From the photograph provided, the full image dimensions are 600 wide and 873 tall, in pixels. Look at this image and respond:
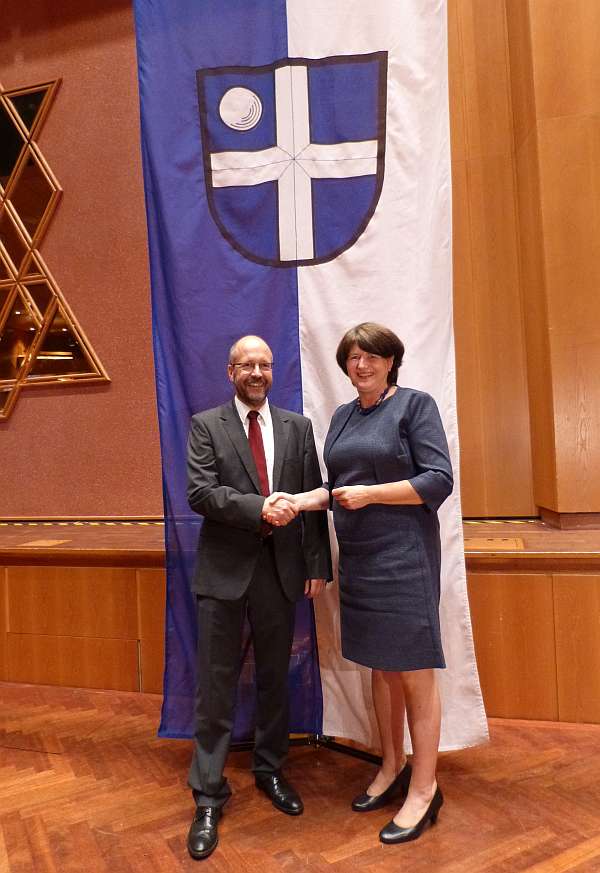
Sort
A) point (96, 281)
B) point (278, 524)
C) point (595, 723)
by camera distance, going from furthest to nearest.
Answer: point (96, 281) → point (595, 723) → point (278, 524)

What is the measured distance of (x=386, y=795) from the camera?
6.84 ft

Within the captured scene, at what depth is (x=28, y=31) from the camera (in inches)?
184

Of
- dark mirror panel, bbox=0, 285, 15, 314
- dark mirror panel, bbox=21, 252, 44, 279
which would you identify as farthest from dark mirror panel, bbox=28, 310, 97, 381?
dark mirror panel, bbox=0, 285, 15, 314

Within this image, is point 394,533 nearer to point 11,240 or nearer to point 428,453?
point 428,453

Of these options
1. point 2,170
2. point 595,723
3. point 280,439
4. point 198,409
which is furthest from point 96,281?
point 595,723

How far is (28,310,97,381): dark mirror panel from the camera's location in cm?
455

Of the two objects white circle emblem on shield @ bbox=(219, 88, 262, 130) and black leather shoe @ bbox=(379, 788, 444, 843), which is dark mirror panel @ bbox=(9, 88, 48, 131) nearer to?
white circle emblem on shield @ bbox=(219, 88, 262, 130)

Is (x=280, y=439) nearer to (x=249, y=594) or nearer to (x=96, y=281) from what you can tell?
(x=249, y=594)

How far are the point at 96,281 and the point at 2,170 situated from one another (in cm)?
116

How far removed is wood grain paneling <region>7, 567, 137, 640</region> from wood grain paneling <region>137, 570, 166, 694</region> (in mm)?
46

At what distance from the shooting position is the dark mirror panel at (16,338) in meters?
4.71

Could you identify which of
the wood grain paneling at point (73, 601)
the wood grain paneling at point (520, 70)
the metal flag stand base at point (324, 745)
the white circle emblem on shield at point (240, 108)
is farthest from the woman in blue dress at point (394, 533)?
the wood grain paneling at point (520, 70)

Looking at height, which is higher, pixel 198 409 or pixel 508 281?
pixel 508 281

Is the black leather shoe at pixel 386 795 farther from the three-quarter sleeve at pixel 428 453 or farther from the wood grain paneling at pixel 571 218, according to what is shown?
the wood grain paneling at pixel 571 218
